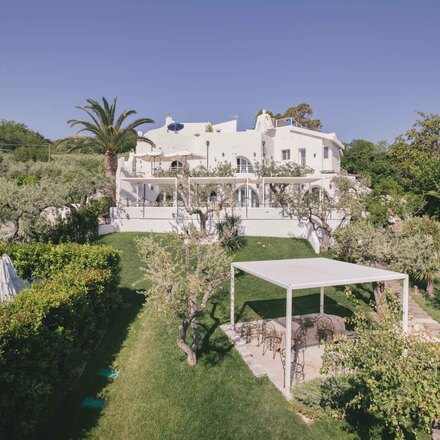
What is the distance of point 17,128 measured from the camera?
65.1m

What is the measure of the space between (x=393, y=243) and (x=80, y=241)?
1773 centimetres

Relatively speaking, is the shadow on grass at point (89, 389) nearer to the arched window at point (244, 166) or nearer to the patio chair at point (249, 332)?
the patio chair at point (249, 332)

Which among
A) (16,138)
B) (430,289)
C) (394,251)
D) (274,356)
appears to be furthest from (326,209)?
(16,138)

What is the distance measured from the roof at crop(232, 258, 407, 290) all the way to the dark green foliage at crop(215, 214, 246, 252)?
30.2 ft

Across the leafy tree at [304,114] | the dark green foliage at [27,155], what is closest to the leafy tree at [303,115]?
the leafy tree at [304,114]

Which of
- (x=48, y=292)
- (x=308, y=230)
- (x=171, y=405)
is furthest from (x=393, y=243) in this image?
(x=48, y=292)

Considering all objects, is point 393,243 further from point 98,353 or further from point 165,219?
point 165,219

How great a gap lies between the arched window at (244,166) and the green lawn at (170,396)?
2518 centimetres

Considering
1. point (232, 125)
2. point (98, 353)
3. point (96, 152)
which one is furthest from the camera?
point (96, 152)

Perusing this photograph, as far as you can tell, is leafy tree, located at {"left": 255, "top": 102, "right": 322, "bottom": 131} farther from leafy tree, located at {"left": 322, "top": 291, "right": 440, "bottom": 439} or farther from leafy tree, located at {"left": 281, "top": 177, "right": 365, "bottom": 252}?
leafy tree, located at {"left": 322, "top": 291, "right": 440, "bottom": 439}

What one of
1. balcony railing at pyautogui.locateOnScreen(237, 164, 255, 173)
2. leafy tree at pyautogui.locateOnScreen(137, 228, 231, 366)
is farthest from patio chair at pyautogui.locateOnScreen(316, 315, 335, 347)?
balcony railing at pyautogui.locateOnScreen(237, 164, 255, 173)

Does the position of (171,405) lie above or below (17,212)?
below

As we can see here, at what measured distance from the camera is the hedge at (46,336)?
5.89m

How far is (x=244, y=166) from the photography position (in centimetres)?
3597
